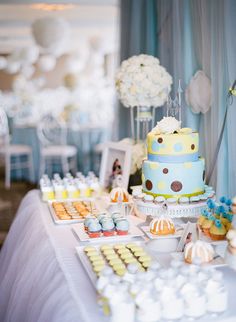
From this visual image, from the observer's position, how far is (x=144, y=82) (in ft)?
6.98

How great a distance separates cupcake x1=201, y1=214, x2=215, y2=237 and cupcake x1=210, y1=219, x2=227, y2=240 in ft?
0.07

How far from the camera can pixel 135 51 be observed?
9.00ft

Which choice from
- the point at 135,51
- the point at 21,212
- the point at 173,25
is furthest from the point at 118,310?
the point at 135,51

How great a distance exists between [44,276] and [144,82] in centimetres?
108

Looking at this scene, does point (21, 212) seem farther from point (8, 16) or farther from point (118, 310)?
point (8, 16)

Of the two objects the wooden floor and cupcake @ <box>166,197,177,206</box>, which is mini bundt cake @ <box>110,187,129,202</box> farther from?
the wooden floor

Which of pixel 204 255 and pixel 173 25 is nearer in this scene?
pixel 204 255

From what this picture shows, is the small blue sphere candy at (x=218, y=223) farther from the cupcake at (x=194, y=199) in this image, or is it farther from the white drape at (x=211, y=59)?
the white drape at (x=211, y=59)

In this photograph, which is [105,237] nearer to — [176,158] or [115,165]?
[176,158]

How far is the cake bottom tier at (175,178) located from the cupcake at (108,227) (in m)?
0.18

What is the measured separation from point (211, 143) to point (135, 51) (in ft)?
3.59

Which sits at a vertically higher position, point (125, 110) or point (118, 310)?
point (125, 110)

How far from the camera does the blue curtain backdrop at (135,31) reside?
2.54m

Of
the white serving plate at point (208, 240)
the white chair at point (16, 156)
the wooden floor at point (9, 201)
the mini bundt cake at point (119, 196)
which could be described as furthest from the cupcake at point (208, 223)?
the white chair at point (16, 156)
